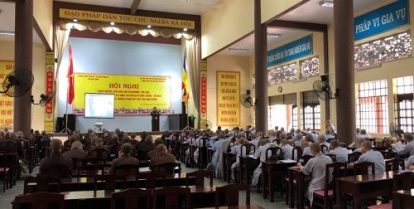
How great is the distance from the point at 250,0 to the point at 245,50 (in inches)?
210

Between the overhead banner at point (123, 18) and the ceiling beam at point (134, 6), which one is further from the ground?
the ceiling beam at point (134, 6)

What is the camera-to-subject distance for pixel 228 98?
18844 millimetres

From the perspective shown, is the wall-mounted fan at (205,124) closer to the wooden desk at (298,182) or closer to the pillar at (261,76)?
the pillar at (261,76)

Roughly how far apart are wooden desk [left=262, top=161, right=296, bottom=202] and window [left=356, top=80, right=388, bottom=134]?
21.3ft

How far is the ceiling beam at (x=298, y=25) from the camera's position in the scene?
12.3 m

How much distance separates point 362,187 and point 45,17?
42.3ft

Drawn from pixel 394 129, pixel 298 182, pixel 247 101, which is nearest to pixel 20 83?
pixel 298 182

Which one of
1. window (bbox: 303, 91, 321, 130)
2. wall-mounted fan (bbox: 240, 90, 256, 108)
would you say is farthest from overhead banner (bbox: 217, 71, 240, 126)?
window (bbox: 303, 91, 321, 130)

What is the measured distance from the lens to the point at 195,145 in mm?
10273

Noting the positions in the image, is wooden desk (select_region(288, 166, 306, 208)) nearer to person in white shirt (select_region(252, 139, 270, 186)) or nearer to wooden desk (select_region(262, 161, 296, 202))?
wooden desk (select_region(262, 161, 296, 202))

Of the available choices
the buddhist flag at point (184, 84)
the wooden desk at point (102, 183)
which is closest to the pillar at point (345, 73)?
the wooden desk at point (102, 183)

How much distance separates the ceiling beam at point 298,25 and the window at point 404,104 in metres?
3.83

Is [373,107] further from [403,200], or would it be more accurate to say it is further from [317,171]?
[403,200]

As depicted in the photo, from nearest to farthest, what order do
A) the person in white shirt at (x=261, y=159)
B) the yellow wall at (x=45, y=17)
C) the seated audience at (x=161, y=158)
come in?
the seated audience at (x=161, y=158), the person in white shirt at (x=261, y=159), the yellow wall at (x=45, y=17)
